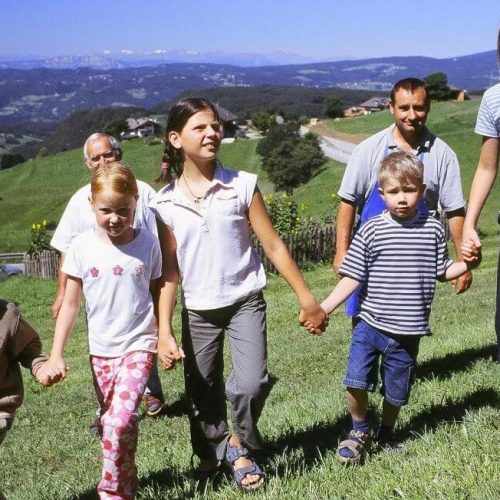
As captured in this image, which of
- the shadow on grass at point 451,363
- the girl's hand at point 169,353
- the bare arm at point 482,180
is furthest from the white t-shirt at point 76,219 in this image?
the shadow on grass at point 451,363

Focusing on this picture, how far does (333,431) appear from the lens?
4508 millimetres

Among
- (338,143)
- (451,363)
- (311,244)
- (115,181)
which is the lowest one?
(338,143)

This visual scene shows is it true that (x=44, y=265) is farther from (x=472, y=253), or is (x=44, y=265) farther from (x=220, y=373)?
(x=472, y=253)

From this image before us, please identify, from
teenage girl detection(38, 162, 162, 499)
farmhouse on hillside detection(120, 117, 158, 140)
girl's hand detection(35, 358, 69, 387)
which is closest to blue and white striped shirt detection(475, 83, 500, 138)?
teenage girl detection(38, 162, 162, 499)

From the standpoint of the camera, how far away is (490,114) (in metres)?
3.73

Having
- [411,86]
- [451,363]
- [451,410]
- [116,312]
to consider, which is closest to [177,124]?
[116,312]

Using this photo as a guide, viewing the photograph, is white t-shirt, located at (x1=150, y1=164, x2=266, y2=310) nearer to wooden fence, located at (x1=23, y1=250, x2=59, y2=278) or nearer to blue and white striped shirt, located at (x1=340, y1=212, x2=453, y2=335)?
blue and white striped shirt, located at (x1=340, y1=212, x2=453, y2=335)

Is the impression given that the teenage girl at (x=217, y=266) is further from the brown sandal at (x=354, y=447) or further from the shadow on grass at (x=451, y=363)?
the shadow on grass at (x=451, y=363)

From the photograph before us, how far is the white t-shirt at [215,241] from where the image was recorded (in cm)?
366

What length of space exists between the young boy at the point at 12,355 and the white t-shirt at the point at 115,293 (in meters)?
0.35

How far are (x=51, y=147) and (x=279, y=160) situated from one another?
133m

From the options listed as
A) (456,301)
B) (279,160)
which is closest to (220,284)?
(456,301)

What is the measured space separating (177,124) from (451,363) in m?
3.27

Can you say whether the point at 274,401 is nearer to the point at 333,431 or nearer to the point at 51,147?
the point at 333,431
